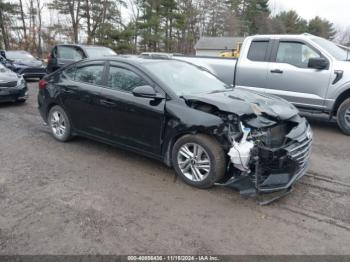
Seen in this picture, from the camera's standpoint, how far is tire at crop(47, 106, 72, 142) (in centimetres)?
561

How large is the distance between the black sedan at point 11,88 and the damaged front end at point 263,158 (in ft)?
24.4

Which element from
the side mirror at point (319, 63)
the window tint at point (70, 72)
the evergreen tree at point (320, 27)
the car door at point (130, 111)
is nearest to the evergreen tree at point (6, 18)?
the window tint at point (70, 72)

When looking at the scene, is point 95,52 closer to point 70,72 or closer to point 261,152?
point 70,72

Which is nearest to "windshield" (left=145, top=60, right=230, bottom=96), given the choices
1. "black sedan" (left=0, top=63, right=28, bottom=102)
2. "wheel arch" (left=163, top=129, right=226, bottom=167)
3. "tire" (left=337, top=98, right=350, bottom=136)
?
"wheel arch" (left=163, top=129, right=226, bottom=167)

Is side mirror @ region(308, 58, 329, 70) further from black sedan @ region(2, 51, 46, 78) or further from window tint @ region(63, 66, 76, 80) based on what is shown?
black sedan @ region(2, 51, 46, 78)

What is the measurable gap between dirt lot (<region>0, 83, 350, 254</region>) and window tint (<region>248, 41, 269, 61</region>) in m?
3.16

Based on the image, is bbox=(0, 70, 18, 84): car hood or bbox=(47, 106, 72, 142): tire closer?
bbox=(47, 106, 72, 142): tire

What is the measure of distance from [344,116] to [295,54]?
1674 millimetres

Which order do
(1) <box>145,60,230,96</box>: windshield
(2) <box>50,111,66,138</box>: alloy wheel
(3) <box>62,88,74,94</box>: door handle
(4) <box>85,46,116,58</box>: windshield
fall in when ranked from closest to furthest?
(1) <box>145,60,230,96</box>: windshield
(3) <box>62,88,74,94</box>: door handle
(2) <box>50,111,66,138</box>: alloy wheel
(4) <box>85,46,116,58</box>: windshield

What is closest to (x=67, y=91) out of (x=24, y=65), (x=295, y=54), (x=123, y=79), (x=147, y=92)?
(x=123, y=79)

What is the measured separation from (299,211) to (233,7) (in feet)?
176

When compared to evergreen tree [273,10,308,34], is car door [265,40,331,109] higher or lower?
lower

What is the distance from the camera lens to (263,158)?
350cm

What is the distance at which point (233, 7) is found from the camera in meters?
52.2
